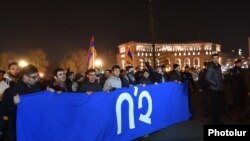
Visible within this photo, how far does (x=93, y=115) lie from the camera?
8195 millimetres

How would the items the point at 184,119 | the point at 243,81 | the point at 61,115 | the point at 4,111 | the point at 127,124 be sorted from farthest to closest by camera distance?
the point at 243,81 < the point at 184,119 < the point at 127,124 < the point at 61,115 < the point at 4,111

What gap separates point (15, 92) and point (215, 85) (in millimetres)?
6685

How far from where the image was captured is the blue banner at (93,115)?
7.18m

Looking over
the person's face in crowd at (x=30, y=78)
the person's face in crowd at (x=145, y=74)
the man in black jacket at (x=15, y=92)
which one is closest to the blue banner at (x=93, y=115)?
the man in black jacket at (x=15, y=92)

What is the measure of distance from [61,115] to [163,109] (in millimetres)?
4503

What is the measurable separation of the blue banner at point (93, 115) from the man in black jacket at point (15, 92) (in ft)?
0.51

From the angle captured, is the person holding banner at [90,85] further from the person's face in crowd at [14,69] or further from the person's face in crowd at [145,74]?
the person's face in crowd at [145,74]

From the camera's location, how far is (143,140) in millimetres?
10094

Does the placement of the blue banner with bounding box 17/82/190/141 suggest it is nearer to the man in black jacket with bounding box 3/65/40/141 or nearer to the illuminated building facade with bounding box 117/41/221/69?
the man in black jacket with bounding box 3/65/40/141

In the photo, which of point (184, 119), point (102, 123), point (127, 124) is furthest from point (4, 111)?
point (184, 119)

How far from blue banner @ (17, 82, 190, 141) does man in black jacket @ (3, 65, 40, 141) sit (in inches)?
6.1

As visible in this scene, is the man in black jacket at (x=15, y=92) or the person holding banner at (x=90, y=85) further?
the person holding banner at (x=90, y=85)

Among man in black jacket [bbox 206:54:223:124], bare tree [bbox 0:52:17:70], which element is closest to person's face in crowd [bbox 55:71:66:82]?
man in black jacket [bbox 206:54:223:124]

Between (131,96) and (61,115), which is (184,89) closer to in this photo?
(131,96)
